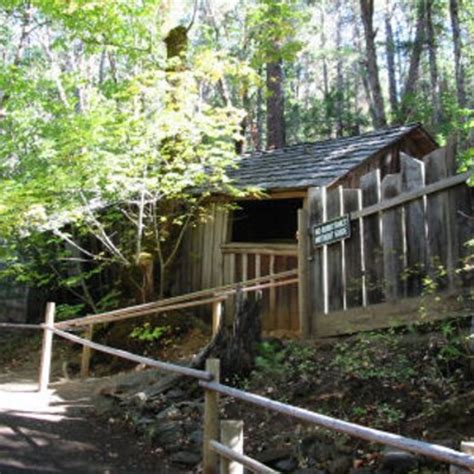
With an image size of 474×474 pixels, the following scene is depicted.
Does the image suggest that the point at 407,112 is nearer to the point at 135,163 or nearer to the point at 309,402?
the point at 135,163

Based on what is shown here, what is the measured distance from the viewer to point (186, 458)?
19.3ft

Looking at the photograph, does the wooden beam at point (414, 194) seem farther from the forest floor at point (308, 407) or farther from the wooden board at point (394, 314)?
the forest floor at point (308, 407)

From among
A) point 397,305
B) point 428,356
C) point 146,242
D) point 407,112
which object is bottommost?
point 428,356

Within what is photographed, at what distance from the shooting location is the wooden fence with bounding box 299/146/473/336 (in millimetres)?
6074

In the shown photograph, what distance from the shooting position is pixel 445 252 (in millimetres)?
6141

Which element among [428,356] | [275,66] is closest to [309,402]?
[428,356]

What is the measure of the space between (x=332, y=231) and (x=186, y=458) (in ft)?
10.4

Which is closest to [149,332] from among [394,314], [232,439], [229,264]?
[229,264]

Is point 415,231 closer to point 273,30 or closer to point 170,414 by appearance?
point 170,414

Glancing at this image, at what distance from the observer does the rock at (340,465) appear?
4.69 meters

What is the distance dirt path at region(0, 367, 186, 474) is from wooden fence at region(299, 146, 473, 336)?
270cm

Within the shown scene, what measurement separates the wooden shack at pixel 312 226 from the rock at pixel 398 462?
7.67 ft

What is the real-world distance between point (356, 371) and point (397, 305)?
97 centimetres

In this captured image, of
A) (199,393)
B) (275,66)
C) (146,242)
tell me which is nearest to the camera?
(199,393)
